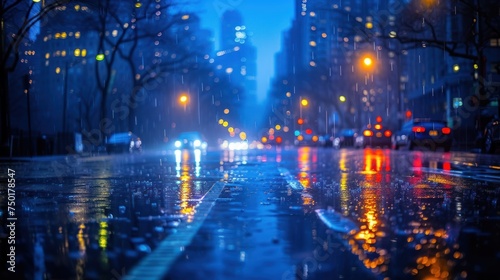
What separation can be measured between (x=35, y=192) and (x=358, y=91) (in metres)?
72.7

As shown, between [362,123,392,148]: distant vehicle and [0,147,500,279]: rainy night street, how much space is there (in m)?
39.3

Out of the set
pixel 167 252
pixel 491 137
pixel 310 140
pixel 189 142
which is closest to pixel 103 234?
pixel 167 252

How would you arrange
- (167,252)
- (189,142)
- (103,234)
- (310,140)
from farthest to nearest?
(310,140) < (189,142) < (103,234) < (167,252)

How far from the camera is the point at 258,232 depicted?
25.3ft

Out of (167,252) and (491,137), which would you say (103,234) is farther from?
(491,137)

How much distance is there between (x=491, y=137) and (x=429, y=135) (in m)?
9.52

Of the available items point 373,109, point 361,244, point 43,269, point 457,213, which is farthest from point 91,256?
point 373,109

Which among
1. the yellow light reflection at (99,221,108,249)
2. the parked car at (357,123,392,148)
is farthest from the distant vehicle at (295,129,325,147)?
the yellow light reflection at (99,221,108,249)

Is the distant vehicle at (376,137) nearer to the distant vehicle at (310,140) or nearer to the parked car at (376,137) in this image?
the parked car at (376,137)

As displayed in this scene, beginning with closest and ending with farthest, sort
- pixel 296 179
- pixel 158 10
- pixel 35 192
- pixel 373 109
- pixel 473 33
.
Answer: pixel 35 192, pixel 296 179, pixel 473 33, pixel 158 10, pixel 373 109

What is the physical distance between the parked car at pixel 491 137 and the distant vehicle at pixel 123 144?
2638 cm

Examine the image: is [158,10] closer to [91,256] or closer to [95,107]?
[91,256]

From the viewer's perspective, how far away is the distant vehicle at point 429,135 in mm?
39003

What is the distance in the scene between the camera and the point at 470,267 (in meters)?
5.76
